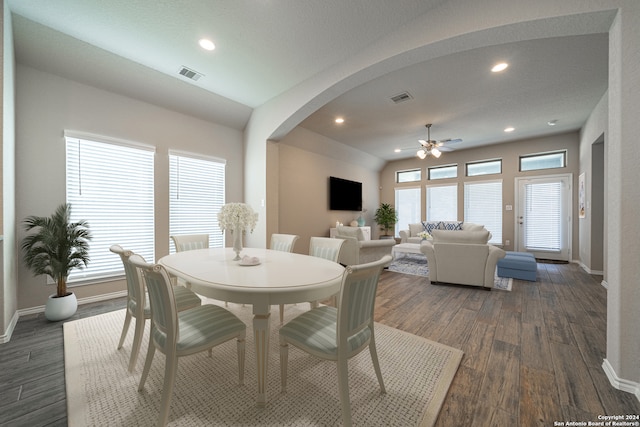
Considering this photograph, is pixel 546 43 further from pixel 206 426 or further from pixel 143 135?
pixel 143 135

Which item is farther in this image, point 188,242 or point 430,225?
point 430,225

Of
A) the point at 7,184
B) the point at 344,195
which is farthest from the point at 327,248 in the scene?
the point at 344,195

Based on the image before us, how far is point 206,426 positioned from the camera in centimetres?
128

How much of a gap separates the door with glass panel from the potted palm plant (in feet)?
28.8

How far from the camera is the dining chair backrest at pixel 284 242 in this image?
2736 mm

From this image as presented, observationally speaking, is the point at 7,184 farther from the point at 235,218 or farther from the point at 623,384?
the point at 623,384

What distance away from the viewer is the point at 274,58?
284 cm

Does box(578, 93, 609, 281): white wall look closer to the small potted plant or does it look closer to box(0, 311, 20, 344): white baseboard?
the small potted plant

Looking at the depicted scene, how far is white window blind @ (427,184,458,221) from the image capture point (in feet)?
23.4

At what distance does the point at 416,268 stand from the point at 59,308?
5503 millimetres

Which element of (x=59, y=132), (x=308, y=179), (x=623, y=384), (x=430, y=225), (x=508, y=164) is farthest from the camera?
(x=430, y=225)

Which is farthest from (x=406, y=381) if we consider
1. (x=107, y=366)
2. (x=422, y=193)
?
(x=422, y=193)

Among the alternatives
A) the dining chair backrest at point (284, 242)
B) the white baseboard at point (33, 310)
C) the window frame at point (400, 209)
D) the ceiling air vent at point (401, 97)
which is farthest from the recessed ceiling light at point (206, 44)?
the window frame at point (400, 209)

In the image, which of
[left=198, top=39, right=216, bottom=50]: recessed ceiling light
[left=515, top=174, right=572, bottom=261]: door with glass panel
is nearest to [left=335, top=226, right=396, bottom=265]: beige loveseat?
[left=198, top=39, right=216, bottom=50]: recessed ceiling light
